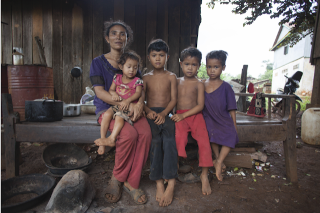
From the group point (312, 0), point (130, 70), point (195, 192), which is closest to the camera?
point (130, 70)

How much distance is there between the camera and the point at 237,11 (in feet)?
17.1

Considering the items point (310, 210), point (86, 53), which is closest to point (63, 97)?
point (86, 53)

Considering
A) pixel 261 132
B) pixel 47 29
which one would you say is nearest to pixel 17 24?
pixel 47 29

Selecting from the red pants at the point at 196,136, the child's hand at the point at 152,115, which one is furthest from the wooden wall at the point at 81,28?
the child's hand at the point at 152,115

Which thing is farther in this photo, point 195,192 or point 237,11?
point 237,11

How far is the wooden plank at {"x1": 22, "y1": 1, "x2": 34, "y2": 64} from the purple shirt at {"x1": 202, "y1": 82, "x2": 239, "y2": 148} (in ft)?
15.1

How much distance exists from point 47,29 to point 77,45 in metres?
0.82

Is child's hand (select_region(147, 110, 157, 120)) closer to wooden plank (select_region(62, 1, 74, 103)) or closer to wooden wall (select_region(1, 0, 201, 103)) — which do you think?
wooden wall (select_region(1, 0, 201, 103))

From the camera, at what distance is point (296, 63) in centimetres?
1617

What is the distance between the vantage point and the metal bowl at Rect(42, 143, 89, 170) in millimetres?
2857

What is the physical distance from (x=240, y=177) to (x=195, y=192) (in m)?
0.86

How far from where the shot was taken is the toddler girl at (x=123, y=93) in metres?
2.02

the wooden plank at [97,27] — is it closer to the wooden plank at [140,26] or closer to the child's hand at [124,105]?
the wooden plank at [140,26]

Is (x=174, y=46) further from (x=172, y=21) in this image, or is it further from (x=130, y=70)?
(x=130, y=70)
